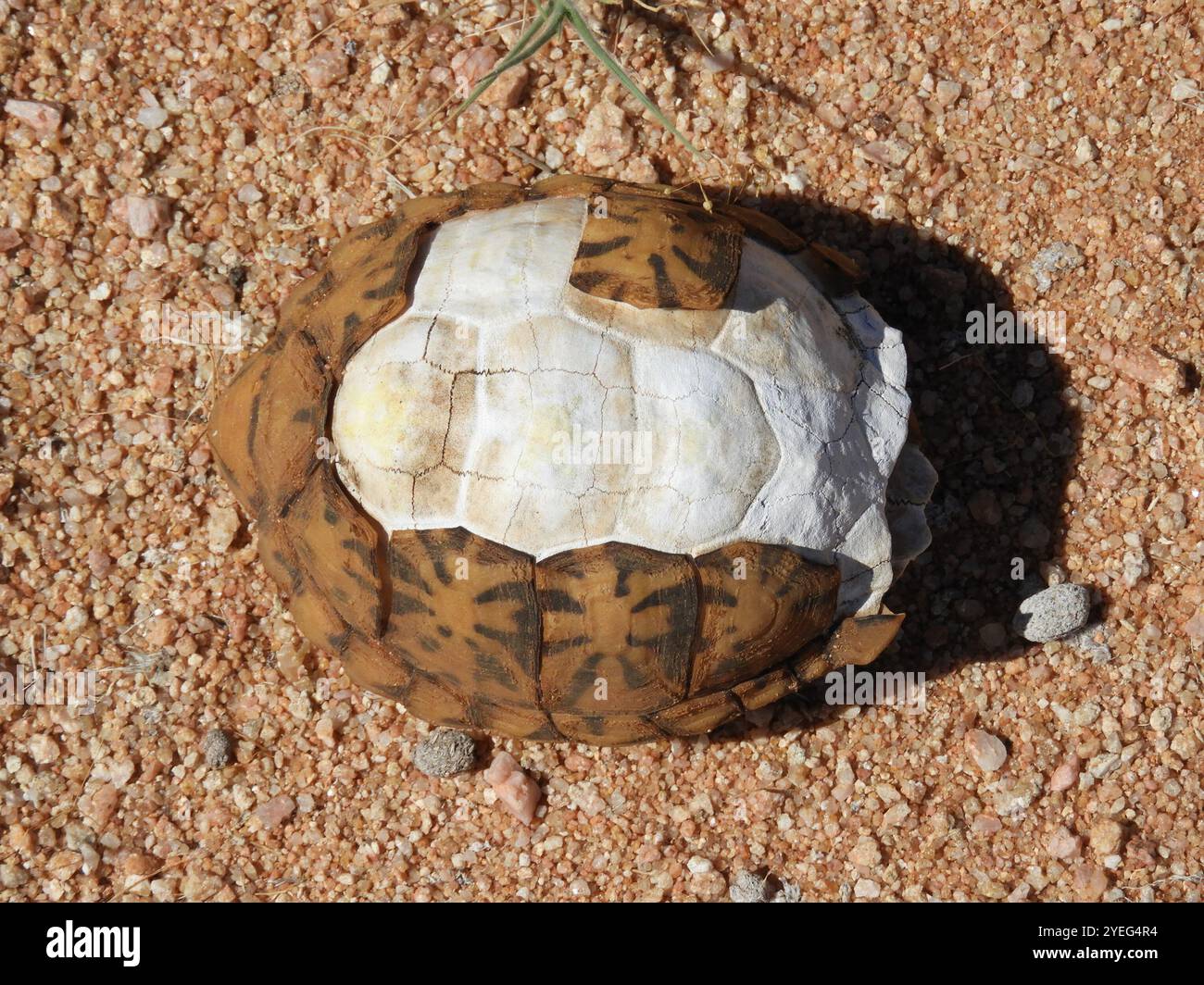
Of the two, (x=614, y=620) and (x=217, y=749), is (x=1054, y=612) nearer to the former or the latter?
(x=614, y=620)

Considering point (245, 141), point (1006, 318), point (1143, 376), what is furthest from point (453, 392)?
point (1143, 376)

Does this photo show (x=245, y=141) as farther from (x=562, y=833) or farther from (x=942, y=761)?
(x=942, y=761)

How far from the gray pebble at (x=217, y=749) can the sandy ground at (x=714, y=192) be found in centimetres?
7

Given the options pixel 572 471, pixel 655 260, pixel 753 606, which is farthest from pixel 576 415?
pixel 753 606

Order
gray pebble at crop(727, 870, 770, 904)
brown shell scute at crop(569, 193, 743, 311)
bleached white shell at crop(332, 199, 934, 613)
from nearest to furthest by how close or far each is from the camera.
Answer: bleached white shell at crop(332, 199, 934, 613), brown shell scute at crop(569, 193, 743, 311), gray pebble at crop(727, 870, 770, 904)

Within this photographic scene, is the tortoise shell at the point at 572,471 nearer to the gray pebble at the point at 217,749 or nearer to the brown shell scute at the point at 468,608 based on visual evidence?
the brown shell scute at the point at 468,608

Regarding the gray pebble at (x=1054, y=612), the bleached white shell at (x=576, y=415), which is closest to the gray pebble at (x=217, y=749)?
the bleached white shell at (x=576, y=415)

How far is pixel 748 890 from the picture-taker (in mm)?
4230

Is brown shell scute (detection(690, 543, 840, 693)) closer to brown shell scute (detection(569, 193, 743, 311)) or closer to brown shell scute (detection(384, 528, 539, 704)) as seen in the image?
brown shell scute (detection(384, 528, 539, 704))

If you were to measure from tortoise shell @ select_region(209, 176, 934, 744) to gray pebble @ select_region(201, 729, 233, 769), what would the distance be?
2.97 ft

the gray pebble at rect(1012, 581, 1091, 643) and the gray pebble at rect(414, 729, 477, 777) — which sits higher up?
the gray pebble at rect(1012, 581, 1091, 643)

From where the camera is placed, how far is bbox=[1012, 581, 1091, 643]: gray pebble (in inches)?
167

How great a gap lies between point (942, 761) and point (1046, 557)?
981mm

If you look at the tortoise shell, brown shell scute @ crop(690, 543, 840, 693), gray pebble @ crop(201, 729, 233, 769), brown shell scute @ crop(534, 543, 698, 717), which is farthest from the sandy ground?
brown shell scute @ crop(534, 543, 698, 717)
